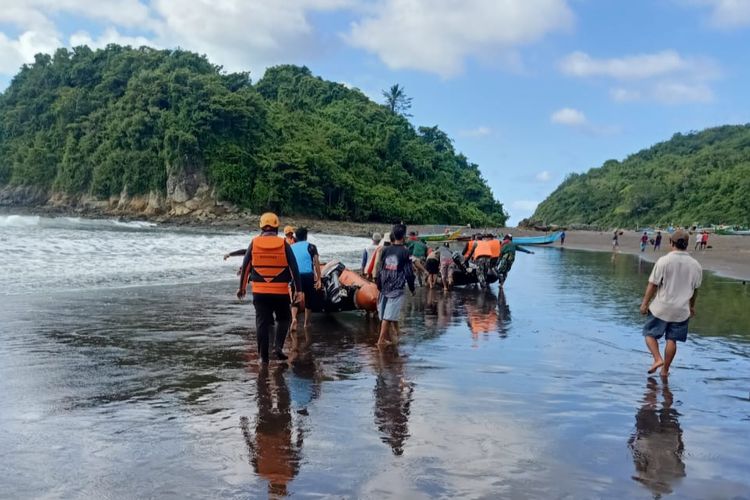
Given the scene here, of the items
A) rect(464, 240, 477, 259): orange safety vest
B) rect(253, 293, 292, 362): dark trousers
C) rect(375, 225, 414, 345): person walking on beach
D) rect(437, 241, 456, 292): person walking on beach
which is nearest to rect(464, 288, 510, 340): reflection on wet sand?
rect(437, 241, 456, 292): person walking on beach

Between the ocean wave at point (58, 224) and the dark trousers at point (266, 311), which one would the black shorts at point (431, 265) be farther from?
the ocean wave at point (58, 224)

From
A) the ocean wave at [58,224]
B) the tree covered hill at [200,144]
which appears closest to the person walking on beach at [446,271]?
the ocean wave at [58,224]

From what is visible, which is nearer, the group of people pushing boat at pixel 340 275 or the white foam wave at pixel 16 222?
the group of people pushing boat at pixel 340 275

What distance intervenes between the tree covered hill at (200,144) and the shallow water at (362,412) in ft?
191

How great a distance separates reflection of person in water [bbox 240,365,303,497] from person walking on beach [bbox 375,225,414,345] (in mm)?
2539

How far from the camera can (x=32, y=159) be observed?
76.3 m

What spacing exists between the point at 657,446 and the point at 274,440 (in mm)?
2736

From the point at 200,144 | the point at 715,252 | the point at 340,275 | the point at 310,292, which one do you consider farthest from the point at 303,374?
the point at 200,144

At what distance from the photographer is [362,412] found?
5.22m

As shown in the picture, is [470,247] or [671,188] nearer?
[470,247]

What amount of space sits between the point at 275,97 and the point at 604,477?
93986 millimetres

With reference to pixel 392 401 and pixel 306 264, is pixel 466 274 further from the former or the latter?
pixel 392 401

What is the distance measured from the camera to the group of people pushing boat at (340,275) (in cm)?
665

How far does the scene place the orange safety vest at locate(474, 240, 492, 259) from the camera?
51.8 ft
